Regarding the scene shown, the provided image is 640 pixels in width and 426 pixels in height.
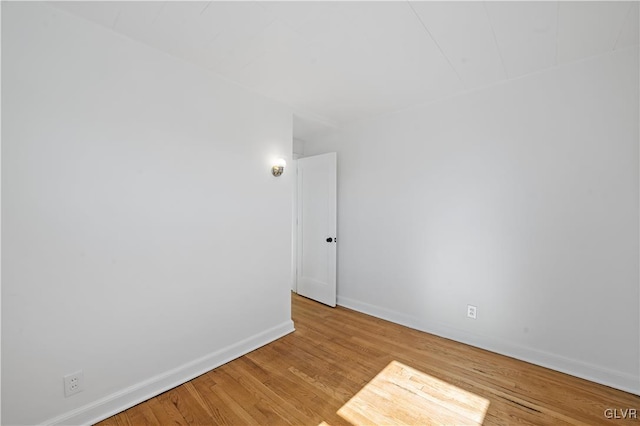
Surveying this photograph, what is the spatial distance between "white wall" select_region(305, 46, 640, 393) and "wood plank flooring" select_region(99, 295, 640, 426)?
320 mm

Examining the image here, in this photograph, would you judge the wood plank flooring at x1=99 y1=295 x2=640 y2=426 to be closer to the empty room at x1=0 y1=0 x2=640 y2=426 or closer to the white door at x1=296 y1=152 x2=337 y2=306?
the empty room at x1=0 y1=0 x2=640 y2=426

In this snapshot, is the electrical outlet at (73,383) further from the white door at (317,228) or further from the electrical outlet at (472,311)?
the electrical outlet at (472,311)

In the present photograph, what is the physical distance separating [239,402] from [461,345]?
218 centimetres

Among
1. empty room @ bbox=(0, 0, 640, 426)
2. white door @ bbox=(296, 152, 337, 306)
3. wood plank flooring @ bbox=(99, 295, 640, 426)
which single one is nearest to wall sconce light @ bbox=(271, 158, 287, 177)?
empty room @ bbox=(0, 0, 640, 426)

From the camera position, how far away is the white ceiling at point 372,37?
1.63 meters

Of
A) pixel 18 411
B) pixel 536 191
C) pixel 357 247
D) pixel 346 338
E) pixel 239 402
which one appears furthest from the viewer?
pixel 357 247

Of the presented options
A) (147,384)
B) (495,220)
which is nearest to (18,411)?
(147,384)

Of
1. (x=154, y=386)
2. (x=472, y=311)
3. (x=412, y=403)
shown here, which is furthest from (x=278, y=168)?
(x=472, y=311)

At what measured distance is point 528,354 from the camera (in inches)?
95.7

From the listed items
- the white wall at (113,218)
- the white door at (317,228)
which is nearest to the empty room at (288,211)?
the white wall at (113,218)

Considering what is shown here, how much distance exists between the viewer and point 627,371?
2.04 metres

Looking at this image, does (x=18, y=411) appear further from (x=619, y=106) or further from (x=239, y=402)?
(x=619, y=106)

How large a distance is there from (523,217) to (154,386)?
11.0 ft

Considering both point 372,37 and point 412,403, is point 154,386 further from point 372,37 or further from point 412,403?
point 372,37
